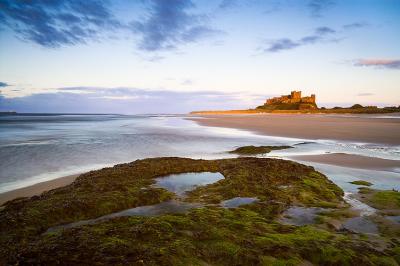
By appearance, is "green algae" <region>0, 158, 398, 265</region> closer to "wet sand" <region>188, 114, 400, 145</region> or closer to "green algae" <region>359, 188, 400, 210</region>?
"green algae" <region>359, 188, 400, 210</region>

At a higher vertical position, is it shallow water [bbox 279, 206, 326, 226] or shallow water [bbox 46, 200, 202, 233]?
shallow water [bbox 46, 200, 202, 233]

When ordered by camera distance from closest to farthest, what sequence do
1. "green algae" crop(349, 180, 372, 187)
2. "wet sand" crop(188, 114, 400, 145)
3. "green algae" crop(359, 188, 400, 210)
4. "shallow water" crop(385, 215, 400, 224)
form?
"shallow water" crop(385, 215, 400, 224), "green algae" crop(359, 188, 400, 210), "green algae" crop(349, 180, 372, 187), "wet sand" crop(188, 114, 400, 145)

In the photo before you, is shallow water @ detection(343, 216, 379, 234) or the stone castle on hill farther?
the stone castle on hill

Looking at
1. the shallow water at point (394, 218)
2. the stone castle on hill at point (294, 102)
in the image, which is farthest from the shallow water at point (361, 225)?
the stone castle on hill at point (294, 102)

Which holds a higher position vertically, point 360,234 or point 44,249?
point 44,249

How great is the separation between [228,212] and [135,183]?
143 inches

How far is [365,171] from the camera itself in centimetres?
1259

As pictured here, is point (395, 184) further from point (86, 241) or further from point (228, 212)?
point (86, 241)

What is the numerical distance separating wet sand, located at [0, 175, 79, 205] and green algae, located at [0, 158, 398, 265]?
1441 mm

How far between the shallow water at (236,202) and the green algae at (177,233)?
22cm

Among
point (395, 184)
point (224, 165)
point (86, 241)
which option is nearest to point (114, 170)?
point (224, 165)

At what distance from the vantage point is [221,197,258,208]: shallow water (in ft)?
24.9


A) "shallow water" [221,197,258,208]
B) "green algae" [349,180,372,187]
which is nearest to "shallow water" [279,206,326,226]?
"shallow water" [221,197,258,208]

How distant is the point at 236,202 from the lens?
25.7 ft
